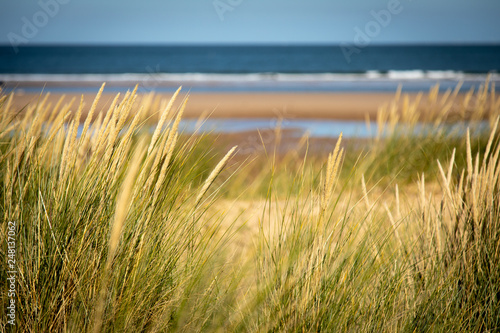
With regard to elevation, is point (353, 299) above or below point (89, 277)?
above

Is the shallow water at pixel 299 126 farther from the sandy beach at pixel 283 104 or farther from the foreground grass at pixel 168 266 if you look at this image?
the foreground grass at pixel 168 266

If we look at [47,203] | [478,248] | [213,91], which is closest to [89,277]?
[47,203]

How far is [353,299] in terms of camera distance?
131cm

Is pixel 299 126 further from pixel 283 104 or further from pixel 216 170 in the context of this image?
pixel 216 170

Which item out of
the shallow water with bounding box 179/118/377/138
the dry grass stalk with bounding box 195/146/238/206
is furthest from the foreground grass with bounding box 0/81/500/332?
the shallow water with bounding box 179/118/377/138

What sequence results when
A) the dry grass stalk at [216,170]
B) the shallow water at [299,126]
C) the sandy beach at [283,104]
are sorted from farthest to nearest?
1. the sandy beach at [283,104]
2. the shallow water at [299,126]
3. the dry grass stalk at [216,170]

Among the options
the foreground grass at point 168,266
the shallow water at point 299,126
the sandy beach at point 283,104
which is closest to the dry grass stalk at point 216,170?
the foreground grass at point 168,266

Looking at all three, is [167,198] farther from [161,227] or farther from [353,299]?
[353,299]

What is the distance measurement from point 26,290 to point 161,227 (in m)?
0.44

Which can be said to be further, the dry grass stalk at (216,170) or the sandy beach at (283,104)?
the sandy beach at (283,104)

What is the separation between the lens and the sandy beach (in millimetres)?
11406

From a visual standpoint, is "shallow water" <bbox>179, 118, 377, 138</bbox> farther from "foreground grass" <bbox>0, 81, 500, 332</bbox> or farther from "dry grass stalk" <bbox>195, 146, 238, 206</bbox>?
"dry grass stalk" <bbox>195, 146, 238, 206</bbox>

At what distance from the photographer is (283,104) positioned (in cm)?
1303

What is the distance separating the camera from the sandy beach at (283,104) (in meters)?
11.4
